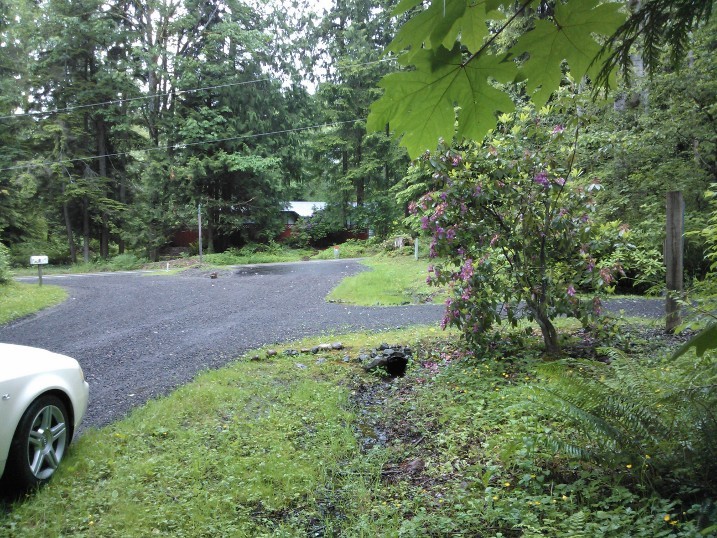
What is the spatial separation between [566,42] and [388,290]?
37.2ft

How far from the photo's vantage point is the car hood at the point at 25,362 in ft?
10.3

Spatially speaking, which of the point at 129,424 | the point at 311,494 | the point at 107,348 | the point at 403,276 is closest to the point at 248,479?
the point at 311,494

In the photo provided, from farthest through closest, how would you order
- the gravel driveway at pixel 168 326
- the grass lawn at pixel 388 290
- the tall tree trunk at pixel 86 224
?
the tall tree trunk at pixel 86 224 < the grass lawn at pixel 388 290 < the gravel driveway at pixel 168 326

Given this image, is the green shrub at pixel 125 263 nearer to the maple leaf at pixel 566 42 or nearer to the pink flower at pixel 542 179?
the pink flower at pixel 542 179

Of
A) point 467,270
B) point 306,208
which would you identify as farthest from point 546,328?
point 306,208

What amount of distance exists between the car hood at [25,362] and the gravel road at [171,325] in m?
1.07

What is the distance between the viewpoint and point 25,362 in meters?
3.34

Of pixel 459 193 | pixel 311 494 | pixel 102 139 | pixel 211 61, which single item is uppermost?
pixel 211 61

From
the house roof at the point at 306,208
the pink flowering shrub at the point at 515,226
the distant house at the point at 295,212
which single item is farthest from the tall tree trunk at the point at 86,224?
the pink flowering shrub at the point at 515,226

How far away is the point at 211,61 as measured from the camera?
26.5 meters

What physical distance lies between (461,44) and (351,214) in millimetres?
29712

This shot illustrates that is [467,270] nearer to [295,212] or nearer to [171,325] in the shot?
[171,325]

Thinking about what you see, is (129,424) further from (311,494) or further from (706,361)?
(706,361)

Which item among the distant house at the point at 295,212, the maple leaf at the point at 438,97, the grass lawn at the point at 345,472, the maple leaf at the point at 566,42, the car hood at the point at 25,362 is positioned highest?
the distant house at the point at 295,212
